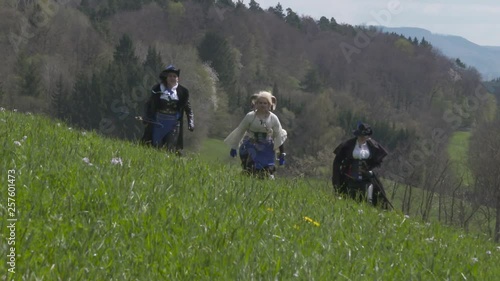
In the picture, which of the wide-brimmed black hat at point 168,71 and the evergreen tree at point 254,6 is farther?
the evergreen tree at point 254,6

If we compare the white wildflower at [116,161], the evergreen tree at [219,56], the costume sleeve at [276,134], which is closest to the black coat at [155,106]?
the costume sleeve at [276,134]

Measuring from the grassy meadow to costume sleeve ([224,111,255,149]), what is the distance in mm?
3933

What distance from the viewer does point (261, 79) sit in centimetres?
14200

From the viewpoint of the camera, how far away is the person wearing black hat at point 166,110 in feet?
41.4

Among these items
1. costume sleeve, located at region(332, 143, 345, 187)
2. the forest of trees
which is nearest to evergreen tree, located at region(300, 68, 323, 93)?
the forest of trees

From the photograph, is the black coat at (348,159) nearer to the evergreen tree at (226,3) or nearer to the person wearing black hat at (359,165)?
the person wearing black hat at (359,165)

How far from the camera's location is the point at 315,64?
520 feet

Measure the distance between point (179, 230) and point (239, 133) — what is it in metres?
7.24

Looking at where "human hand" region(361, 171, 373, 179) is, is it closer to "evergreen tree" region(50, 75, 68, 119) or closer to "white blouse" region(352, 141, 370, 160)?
"white blouse" region(352, 141, 370, 160)

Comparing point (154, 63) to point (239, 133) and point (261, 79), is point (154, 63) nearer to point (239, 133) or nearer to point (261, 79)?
point (261, 79)

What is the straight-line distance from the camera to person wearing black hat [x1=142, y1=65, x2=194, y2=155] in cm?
1263

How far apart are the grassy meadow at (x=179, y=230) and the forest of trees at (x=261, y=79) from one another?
2519 cm

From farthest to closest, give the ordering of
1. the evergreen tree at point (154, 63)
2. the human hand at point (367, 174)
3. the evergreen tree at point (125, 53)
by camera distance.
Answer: the evergreen tree at point (125, 53)
the evergreen tree at point (154, 63)
the human hand at point (367, 174)

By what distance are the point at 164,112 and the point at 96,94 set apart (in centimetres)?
6808
